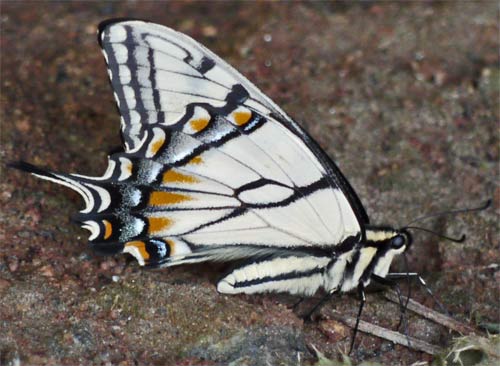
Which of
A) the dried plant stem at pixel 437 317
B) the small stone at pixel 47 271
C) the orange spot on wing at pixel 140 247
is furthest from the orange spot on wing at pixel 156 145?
the dried plant stem at pixel 437 317

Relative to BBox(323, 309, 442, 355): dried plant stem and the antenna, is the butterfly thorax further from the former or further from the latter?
the antenna

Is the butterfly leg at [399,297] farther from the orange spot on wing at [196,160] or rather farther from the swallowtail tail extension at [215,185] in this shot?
the orange spot on wing at [196,160]

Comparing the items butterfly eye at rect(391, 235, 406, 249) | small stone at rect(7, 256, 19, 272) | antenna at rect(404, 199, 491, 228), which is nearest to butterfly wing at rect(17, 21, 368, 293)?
butterfly eye at rect(391, 235, 406, 249)

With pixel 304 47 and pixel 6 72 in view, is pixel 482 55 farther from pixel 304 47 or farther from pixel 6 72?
pixel 6 72

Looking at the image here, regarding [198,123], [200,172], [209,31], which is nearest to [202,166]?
[200,172]

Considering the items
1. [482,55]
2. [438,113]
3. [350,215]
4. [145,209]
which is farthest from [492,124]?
[145,209]

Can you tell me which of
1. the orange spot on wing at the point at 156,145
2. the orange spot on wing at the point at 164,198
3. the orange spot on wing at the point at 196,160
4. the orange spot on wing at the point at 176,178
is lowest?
the orange spot on wing at the point at 164,198

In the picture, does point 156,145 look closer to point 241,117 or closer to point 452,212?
point 241,117
